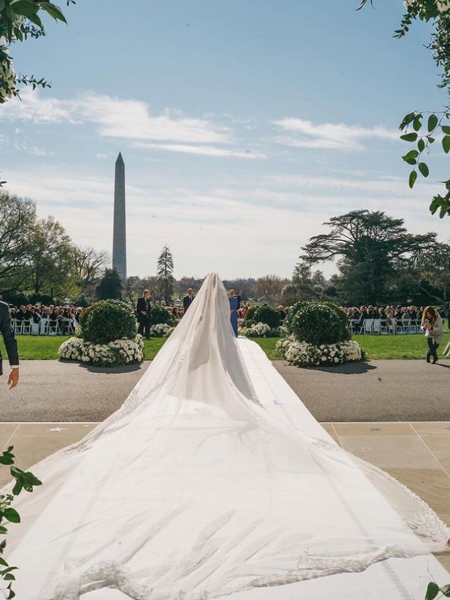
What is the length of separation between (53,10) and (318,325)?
50.5 ft

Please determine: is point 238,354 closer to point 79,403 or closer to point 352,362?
point 79,403

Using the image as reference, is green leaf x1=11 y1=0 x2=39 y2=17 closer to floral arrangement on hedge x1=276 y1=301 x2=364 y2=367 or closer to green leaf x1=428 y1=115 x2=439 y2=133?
green leaf x1=428 y1=115 x2=439 y2=133

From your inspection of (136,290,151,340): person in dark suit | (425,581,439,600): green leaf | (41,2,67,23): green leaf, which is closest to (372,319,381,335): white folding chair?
(136,290,151,340): person in dark suit

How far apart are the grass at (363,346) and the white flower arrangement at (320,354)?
119cm

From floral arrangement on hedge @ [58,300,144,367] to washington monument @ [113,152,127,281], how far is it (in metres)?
45.4

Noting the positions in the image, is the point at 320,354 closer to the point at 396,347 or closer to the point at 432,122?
the point at 396,347

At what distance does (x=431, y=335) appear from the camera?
1653 cm

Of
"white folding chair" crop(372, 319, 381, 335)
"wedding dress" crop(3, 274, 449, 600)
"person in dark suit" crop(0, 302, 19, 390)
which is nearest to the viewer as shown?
"wedding dress" crop(3, 274, 449, 600)

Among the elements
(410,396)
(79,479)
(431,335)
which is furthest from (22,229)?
(79,479)

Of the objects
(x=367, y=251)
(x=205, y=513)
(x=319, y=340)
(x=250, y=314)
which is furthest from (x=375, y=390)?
(x=367, y=251)

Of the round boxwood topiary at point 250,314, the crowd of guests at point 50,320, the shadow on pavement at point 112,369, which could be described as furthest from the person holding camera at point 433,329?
the crowd of guests at point 50,320

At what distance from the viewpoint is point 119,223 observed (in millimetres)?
62625

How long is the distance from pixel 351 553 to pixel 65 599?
195 cm

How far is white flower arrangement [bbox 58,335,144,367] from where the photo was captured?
629 inches
